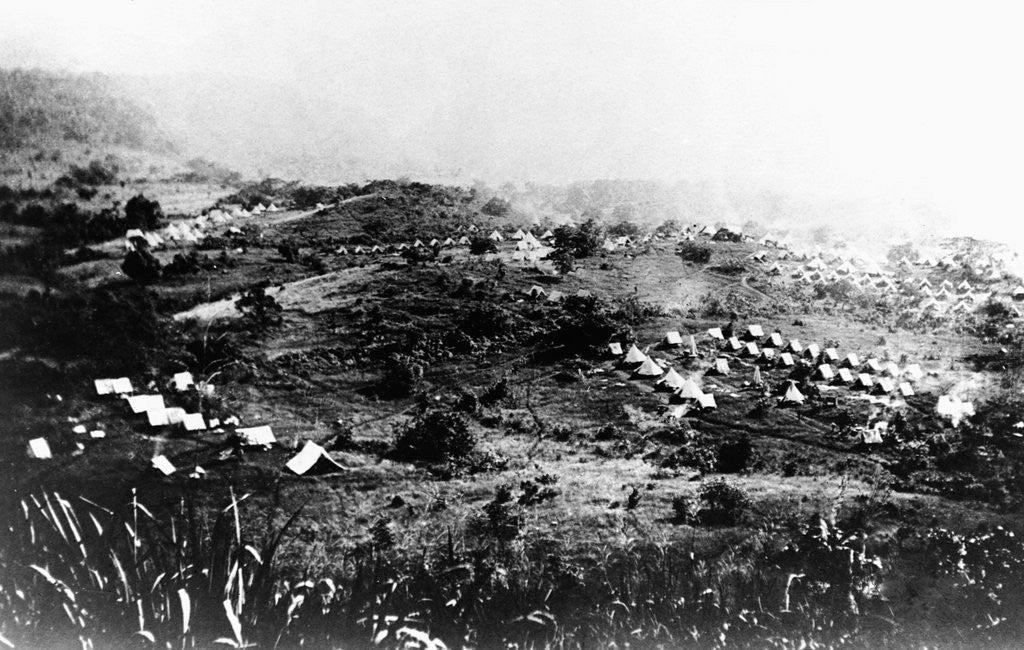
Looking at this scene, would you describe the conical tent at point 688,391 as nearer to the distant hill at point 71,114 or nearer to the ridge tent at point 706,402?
the ridge tent at point 706,402

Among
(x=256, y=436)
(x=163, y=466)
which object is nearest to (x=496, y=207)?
(x=256, y=436)

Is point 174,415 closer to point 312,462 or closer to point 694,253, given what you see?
point 312,462

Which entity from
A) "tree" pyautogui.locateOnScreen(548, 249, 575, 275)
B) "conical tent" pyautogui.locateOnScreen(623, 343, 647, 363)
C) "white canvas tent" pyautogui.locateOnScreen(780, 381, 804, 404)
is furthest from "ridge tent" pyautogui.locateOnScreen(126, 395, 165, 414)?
"white canvas tent" pyautogui.locateOnScreen(780, 381, 804, 404)

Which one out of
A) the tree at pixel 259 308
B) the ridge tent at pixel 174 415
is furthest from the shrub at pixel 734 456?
the ridge tent at pixel 174 415

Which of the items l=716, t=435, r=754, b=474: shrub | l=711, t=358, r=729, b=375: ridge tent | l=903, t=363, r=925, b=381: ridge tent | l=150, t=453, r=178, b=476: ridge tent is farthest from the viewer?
l=711, t=358, r=729, b=375: ridge tent

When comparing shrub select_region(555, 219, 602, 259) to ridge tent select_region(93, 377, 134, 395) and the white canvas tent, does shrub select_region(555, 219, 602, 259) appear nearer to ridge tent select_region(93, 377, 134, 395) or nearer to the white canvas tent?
the white canvas tent

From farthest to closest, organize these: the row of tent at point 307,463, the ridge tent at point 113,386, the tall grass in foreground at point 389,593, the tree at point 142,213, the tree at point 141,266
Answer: the tree at point 142,213
the tree at point 141,266
the ridge tent at point 113,386
the row of tent at point 307,463
the tall grass in foreground at point 389,593
